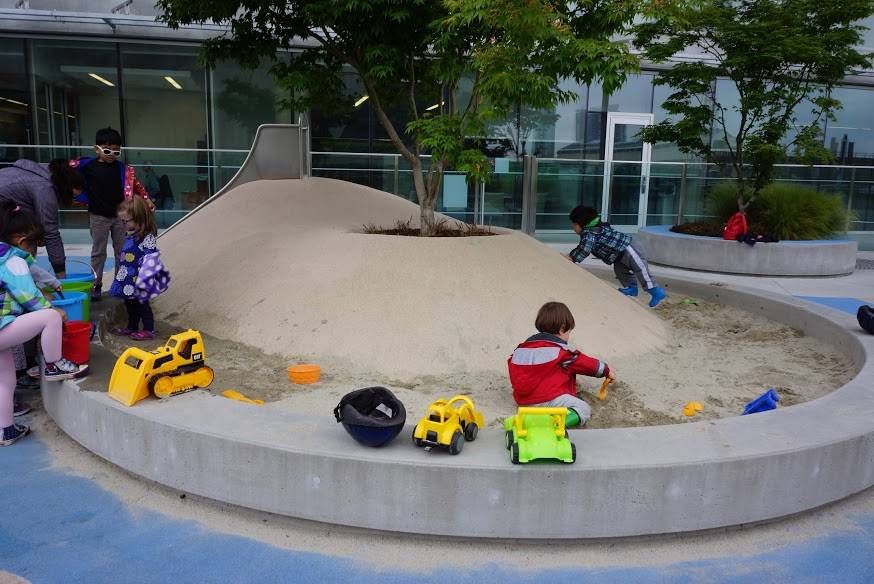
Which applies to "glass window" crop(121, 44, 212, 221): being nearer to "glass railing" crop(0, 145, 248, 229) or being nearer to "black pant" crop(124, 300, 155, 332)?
"glass railing" crop(0, 145, 248, 229)

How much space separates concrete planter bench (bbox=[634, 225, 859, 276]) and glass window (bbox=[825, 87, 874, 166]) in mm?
10511

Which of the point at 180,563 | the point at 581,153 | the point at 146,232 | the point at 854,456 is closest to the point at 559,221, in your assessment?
the point at 581,153

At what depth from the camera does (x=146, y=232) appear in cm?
525

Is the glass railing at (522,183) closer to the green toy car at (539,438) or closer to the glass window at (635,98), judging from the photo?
the glass window at (635,98)

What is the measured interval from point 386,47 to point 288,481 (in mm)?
4353

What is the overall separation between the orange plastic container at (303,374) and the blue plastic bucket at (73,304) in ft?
5.13

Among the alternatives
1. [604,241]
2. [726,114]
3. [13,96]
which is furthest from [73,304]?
[726,114]

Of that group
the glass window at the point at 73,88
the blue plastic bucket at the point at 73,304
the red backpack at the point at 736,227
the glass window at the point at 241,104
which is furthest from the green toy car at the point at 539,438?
the glass window at the point at 73,88

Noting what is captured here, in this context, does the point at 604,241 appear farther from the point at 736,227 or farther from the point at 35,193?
the point at 736,227

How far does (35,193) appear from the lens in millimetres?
5383

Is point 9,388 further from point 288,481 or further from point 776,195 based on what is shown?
point 776,195

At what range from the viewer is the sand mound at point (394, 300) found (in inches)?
203

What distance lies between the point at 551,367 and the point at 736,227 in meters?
8.83

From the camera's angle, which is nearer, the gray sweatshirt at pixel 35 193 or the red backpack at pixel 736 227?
the gray sweatshirt at pixel 35 193
